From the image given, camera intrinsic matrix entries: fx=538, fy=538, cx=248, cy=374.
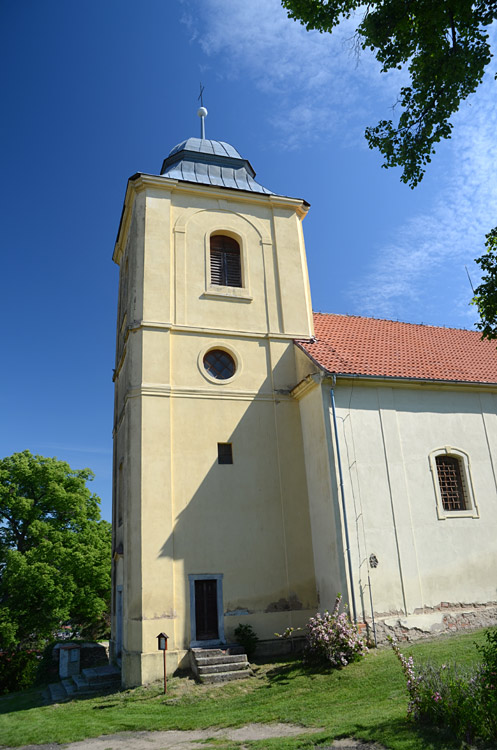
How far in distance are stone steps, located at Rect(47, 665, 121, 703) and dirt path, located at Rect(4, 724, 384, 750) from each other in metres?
4.27

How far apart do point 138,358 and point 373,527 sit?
7492mm

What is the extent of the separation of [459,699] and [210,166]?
672 inches

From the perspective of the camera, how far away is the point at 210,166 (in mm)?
18688

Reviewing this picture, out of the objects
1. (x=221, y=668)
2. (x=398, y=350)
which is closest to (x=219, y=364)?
(x=398, y=350)

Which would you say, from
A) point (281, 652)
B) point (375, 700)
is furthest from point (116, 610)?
point (375, 700)

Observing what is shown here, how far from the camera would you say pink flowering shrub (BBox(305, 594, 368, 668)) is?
11016 millimetres

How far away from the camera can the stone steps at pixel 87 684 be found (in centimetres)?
1277

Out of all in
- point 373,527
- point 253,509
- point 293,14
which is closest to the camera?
point 293,14

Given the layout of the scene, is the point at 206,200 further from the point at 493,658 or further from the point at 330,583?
the point at 493,658

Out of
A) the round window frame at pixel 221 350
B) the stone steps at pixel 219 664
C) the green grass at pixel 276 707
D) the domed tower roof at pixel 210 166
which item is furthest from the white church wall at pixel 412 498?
the domed tower roof at pixel 210 166

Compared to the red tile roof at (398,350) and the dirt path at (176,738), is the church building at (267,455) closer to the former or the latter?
the red tile roof at (398,350)

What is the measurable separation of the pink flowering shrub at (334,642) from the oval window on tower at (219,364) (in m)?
6.94

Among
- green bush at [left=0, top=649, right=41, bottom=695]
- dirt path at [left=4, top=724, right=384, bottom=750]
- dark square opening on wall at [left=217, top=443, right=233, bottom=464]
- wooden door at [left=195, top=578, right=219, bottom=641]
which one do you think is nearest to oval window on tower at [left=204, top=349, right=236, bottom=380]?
dark square opening on wall at [left=217, top=443, right=233, bottom=464]

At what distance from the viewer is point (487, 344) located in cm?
Answer: 1969
